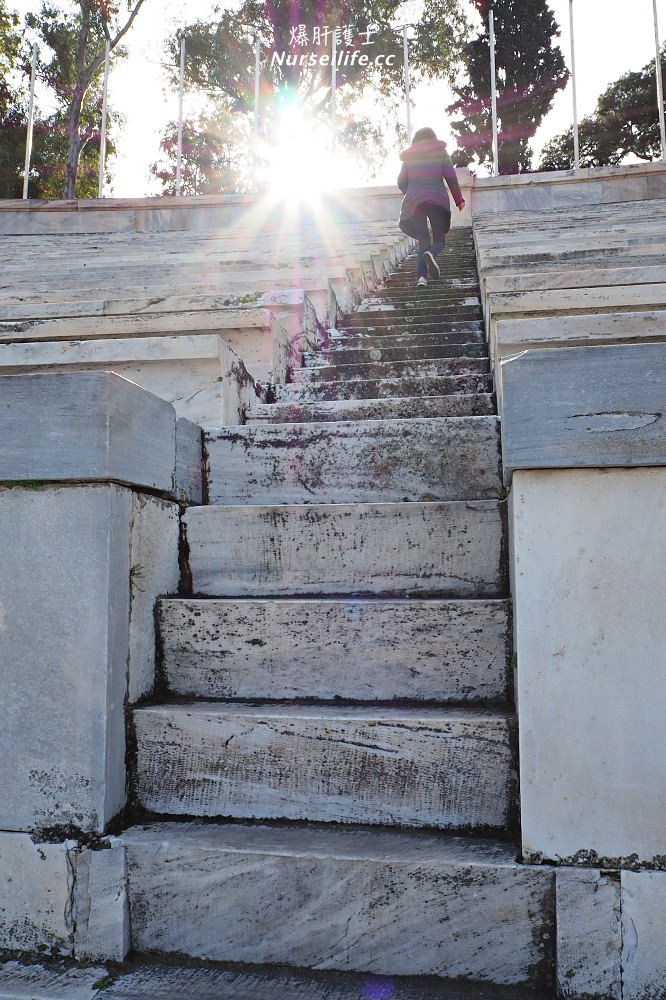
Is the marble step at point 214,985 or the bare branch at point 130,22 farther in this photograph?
the bare branch at point 130,22

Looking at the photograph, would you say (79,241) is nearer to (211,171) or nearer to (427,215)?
(427,215)

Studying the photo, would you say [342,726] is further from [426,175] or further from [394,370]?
[426,175]

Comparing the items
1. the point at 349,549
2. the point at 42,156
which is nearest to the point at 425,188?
the point at 349,549

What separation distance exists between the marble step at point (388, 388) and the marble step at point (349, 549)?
45.1 inches

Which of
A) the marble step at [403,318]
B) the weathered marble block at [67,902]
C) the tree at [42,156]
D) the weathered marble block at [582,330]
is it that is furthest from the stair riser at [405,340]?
the tree at [42,156]

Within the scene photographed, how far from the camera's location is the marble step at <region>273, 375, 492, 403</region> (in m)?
3.09

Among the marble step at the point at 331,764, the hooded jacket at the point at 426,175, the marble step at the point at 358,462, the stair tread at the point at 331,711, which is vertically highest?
the hooded jacket at the point at 426,175

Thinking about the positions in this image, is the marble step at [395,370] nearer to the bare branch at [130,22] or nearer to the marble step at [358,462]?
the marble step at [358,462]

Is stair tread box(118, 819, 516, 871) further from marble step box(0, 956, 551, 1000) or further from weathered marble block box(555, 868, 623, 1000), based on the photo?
marble step box(0, 956, 551, 1000)

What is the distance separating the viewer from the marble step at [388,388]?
309 centimetres

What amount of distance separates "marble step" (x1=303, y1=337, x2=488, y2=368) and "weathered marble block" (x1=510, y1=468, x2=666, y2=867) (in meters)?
2.32

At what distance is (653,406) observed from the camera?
1467mm

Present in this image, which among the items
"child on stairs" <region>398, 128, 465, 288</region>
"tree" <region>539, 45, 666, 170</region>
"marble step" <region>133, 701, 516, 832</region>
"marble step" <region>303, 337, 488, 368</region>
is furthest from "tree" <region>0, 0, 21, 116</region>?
"marble step" <region>133, 701, 516, 832</region>

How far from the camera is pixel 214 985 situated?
1425 mm
